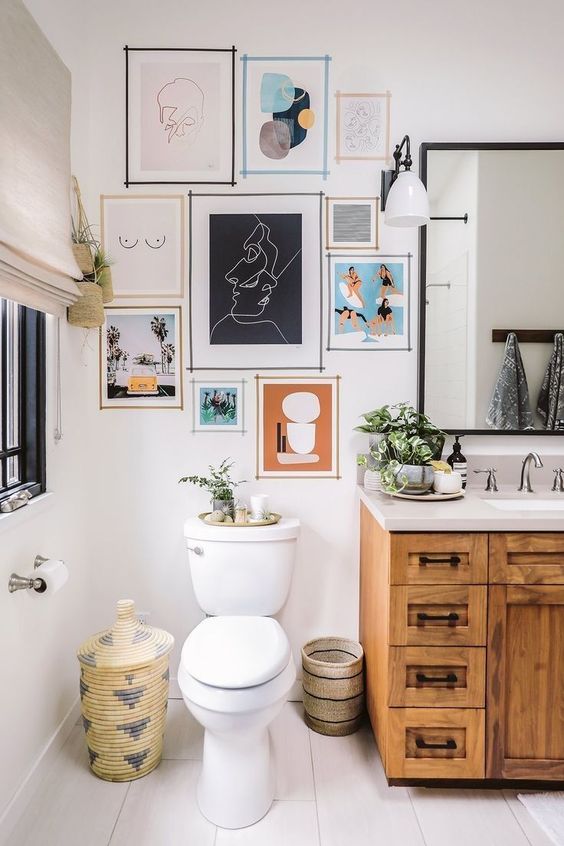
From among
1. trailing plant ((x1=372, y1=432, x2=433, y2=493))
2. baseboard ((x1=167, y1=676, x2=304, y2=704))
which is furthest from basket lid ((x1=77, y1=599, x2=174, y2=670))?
trailing plant ((x1=372, y1=432, x2=433, y2=493))

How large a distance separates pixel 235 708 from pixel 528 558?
3.05 ft

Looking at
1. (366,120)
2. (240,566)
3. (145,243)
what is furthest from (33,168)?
(240,566)

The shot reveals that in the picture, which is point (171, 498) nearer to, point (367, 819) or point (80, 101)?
point (367, 819)

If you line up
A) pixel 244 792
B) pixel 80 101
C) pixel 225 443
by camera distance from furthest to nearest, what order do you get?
pixel 225 443
pixel 80 101
pixel 244 792

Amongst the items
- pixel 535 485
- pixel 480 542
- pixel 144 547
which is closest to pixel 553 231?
pixel 535 485

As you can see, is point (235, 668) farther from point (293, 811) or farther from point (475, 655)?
point (475, 655)

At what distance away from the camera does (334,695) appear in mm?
2047

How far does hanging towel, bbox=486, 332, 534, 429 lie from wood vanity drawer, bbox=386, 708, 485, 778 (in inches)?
40.8

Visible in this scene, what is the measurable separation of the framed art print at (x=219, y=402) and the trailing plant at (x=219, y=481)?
163 mm

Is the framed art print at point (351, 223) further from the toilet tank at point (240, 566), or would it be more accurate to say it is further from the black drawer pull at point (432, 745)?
the black drawer pull at point (432, 745)

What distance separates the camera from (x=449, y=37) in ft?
7.29

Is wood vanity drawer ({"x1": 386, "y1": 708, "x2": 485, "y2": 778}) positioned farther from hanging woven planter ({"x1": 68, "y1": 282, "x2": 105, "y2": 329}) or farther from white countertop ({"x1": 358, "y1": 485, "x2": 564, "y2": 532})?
hanging woven planter ({"x1": 68, "y1": 282, "x2": 105, "y2": 329})

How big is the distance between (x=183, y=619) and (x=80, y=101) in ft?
6.52

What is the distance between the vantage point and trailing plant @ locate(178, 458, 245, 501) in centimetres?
A: 220
